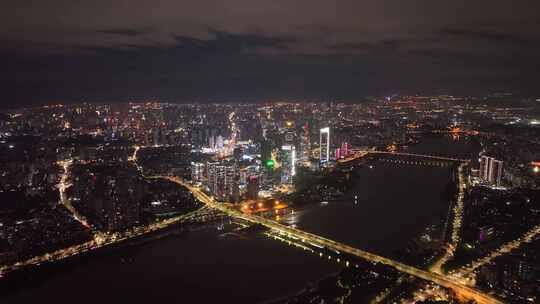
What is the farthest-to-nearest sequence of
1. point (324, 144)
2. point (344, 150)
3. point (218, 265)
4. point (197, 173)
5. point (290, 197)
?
point (344, 150) → point (324, 144) → point (197, 173) → point (290, 197) → point (218, 265)

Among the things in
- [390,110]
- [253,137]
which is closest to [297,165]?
[253,137]

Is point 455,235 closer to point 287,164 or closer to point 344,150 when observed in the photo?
point 287,164

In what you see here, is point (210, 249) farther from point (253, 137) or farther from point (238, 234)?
point (253, 137)

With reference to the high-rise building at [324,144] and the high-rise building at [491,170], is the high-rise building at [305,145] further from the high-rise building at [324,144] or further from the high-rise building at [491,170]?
the high-rise building at [491,170]

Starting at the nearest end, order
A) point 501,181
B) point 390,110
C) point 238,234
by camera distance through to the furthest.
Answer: point 238,234, point 501,181, point 390,110

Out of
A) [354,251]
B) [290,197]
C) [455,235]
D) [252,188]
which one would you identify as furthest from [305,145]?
[354,251]
